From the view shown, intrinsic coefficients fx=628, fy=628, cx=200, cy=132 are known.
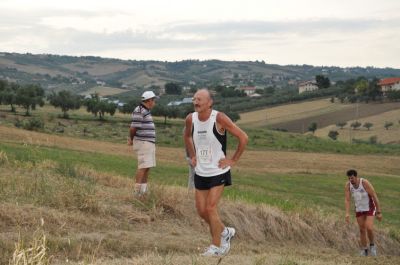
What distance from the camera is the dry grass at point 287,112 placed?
92.8 meters

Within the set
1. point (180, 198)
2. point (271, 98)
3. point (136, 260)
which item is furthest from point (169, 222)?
point (271, 98)

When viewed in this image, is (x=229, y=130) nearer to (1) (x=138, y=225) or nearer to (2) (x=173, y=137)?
(1) (x=138, y=225)

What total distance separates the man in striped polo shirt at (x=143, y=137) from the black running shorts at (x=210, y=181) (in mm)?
2878

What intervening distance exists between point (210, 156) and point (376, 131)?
77.2 metres

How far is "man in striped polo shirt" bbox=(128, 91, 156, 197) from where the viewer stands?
10438 mm

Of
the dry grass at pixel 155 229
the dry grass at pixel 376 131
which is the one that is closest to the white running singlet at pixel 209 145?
the dry grass at pixel 155 229

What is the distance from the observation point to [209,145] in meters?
7.48

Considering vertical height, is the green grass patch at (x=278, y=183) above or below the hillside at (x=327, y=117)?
above

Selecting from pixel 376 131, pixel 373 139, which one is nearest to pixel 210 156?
pixel 373 139

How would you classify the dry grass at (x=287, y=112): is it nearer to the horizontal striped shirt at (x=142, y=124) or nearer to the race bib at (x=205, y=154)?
the horizontal striped shirt at (x=142, y=124)

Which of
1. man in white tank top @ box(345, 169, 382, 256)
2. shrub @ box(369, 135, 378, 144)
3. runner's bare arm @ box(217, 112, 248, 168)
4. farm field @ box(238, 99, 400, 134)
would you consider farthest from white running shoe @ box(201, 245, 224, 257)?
farm field @ box(238, 99, 400, 134)

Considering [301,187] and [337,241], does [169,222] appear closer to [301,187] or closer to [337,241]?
[337,241]

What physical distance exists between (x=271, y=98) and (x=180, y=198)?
103 metres

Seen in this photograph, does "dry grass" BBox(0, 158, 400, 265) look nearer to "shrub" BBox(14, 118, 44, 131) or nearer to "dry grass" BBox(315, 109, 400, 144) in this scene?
"shrub" BBox(14, 118, 44, 131)
